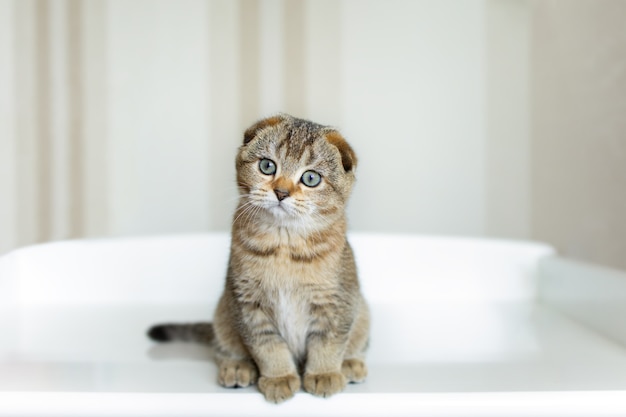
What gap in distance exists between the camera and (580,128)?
1.50m

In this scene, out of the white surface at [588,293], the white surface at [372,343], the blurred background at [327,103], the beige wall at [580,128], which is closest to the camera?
the white surface at [372,343]

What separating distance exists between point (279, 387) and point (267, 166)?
33 cm

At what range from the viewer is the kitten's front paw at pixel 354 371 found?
2.78 ft

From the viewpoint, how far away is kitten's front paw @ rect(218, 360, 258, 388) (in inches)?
32.7

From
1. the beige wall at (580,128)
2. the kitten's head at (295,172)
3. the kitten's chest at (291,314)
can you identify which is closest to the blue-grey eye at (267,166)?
the kitten's head at (295,172)

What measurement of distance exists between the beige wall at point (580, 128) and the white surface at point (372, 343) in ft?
0.60

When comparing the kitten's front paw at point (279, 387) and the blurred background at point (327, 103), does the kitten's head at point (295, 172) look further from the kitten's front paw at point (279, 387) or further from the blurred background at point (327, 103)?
the blurred background at point (327, 103)

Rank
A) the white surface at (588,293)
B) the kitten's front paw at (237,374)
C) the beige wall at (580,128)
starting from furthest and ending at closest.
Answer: the beige wall at (580,128) < the white surface at (588,293) < the kitten's front paw at (237,374)

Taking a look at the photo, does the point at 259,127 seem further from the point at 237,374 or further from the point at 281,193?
the point at 237,374

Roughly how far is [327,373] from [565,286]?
80cm

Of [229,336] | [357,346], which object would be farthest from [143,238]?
[357,346]

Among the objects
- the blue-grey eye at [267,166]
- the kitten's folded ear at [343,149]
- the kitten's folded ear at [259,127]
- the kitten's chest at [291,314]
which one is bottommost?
the kitten's chest at [291,314]

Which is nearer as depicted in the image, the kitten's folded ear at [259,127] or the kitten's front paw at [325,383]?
the kitten's front paw at [325,383]

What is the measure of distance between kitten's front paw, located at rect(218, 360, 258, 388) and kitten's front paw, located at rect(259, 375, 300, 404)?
0.14 ft
